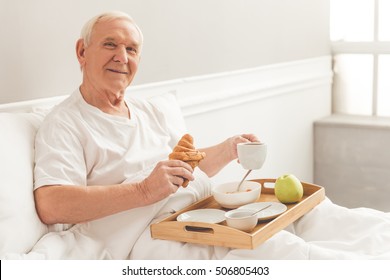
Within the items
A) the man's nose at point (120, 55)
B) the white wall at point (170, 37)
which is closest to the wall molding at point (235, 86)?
the white wall at point (170, 37)

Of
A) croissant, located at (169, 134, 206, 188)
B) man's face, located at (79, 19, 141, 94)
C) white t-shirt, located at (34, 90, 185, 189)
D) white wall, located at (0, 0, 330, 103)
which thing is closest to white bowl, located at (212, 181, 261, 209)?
croissant, located at (169, 134, 206, 188)

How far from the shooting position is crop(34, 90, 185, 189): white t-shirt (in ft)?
6.17

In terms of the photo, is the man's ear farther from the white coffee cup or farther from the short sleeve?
the white coffee cup

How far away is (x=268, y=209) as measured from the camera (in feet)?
6.62

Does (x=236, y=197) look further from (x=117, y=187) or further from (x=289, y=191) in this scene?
(x=117, y=187)

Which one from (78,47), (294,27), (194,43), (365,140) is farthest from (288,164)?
(78,47)

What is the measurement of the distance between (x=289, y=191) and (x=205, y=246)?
37 centimetres

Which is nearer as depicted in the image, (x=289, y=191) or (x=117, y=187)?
(x=117, y=187)

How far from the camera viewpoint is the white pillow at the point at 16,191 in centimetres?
175

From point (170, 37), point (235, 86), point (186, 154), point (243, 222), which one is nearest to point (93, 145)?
point (186, 154)

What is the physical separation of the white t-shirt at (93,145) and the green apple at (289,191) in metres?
0.40

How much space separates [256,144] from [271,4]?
1717 millimetres

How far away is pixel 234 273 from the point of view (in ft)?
5.47

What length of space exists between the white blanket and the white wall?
563 mm
